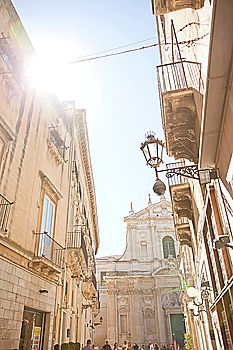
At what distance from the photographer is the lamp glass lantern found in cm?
557

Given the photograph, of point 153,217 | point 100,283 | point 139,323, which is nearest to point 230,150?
point 139,323

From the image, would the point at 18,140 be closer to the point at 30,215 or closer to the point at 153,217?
the point at 30,215

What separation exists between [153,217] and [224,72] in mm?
32205

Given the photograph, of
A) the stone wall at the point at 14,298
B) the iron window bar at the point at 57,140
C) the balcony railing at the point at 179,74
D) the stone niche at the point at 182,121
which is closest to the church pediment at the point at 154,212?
the iron window bar at the point at 57,140

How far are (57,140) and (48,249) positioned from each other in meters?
4.24

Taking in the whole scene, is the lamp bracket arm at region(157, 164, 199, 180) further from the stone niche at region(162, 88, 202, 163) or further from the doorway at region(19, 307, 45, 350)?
the doorway at region(19, 307, 45, 350)

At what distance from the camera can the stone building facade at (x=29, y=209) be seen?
23.2ft

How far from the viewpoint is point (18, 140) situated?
8047 millimetres

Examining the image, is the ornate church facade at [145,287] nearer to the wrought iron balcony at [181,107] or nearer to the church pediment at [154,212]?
the church pediment at [154,212]

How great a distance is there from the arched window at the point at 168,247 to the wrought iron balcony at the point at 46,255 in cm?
2485

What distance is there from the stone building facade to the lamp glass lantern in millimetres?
3201

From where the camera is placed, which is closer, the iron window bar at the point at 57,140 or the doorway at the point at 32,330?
the doorway at the point at 32,330

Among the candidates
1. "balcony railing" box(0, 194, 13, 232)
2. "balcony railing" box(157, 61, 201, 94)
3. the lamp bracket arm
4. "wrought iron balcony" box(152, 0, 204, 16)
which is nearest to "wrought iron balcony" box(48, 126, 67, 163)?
"balcony railing" box(0, 194, 13, 232)

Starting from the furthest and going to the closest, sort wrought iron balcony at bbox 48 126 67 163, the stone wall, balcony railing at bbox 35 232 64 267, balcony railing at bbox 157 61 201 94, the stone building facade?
1. wrought iron balcony at bbox 48 126 67 163
2. balcony railing at bbox 35 232 64 267
3. the stone building facade
4. the stone wall
5. balcony railing at bbox 157 61 201 94
